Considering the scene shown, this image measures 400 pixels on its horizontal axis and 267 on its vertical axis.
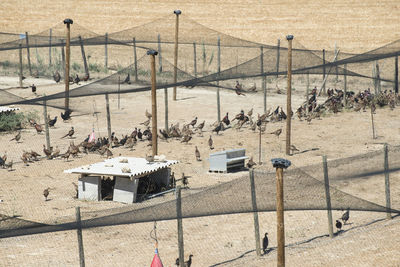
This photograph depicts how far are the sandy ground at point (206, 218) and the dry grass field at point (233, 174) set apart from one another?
22mm

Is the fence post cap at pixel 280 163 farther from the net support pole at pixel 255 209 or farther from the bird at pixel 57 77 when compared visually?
the bird at pixel 57 77

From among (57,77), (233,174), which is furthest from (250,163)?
(57,77)

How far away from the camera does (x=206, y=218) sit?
16391 millimetres

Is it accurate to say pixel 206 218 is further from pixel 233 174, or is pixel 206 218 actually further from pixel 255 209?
pixel 233 174

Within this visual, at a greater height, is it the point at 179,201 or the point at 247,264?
the point at 179,201

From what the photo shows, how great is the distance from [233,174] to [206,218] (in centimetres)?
401

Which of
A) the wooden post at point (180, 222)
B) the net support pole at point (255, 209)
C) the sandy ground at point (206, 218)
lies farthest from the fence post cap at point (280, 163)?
the sandy ground at point (206, 218)

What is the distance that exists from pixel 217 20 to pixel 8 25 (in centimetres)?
1164

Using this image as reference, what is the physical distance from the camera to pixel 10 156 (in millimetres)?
22141

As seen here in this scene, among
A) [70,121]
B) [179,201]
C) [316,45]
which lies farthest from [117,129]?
[316,45]

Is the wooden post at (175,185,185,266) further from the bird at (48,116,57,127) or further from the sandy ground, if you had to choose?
the bird at (48,116,57,127)

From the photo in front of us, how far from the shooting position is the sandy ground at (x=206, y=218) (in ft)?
47.1

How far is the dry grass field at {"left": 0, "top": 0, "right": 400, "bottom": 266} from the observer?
14.5 metres

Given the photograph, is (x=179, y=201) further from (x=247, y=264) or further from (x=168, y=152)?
(x=168, y=152)
